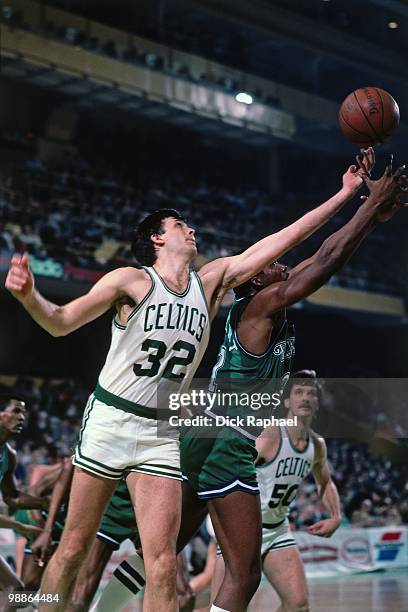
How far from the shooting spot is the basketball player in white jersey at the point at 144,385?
4645 mm

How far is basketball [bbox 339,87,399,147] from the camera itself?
6.05 metres

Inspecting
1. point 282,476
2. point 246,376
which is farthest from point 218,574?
point 246,376

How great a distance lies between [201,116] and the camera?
2480cm

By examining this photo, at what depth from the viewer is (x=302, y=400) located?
23.6ft

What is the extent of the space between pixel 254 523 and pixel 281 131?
22.1m

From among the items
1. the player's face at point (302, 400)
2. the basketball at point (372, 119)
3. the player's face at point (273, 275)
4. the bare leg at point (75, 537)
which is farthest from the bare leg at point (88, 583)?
the basketball at point (372, 119)

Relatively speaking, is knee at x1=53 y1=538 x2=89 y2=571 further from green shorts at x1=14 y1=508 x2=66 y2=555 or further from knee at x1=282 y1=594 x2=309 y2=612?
green shorts at x1=14 y1=508 x2=66 y2=555

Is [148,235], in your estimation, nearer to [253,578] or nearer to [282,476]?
[253,578]

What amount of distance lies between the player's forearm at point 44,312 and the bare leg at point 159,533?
2.81ft

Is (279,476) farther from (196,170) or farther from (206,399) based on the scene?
(196,170)

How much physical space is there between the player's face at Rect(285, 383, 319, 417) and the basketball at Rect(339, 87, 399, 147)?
1.91 meters

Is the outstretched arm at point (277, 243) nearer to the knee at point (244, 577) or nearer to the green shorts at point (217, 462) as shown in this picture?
the green shorts at point (217, 462)

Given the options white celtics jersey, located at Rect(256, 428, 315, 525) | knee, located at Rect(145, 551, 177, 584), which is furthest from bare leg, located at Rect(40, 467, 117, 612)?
white celtics jersey, located at Rect(256, 428, 315, 525)

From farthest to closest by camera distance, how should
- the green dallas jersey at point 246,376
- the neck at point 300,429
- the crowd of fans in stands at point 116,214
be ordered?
the crowd of fans in stands at point 116,214 → the neck at point 300,429 → the green dallas jersey at point 246,376
